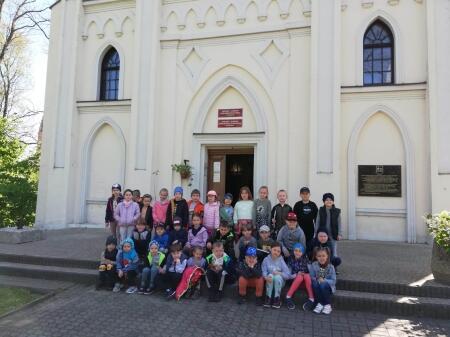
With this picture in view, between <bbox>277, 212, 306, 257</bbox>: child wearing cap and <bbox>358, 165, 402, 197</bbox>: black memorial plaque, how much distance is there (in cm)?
406

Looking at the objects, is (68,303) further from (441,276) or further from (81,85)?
(81,85)

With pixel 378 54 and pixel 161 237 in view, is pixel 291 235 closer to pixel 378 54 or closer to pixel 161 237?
pixel 161 237

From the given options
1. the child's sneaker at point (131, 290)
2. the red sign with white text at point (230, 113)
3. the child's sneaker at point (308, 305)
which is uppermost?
the red sign with white text at point (230, 113)

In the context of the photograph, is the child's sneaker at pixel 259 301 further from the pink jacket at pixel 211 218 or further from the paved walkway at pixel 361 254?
the pink jacket at pixel 211 218

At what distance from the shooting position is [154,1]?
462 inches

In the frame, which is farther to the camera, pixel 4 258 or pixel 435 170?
pixel 435 170

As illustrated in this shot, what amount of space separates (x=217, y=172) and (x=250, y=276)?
5.70 metres

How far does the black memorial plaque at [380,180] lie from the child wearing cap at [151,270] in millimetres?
5925

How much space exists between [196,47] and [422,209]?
26.0 feet

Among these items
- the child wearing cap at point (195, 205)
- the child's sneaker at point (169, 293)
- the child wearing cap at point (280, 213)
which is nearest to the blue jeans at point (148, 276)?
the child's sneaker at point (169, 293)

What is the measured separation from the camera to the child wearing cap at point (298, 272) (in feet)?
19.1

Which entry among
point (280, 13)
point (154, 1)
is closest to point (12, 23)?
point (154, 1)

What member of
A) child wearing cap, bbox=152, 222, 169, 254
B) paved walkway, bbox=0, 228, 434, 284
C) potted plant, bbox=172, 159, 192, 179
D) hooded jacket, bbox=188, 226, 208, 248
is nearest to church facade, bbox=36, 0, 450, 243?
potted plant, bbox=172, 159, 192, 179

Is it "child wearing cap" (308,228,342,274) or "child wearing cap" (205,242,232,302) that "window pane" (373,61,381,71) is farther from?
"child wearing cap" (205,242,232,302)
